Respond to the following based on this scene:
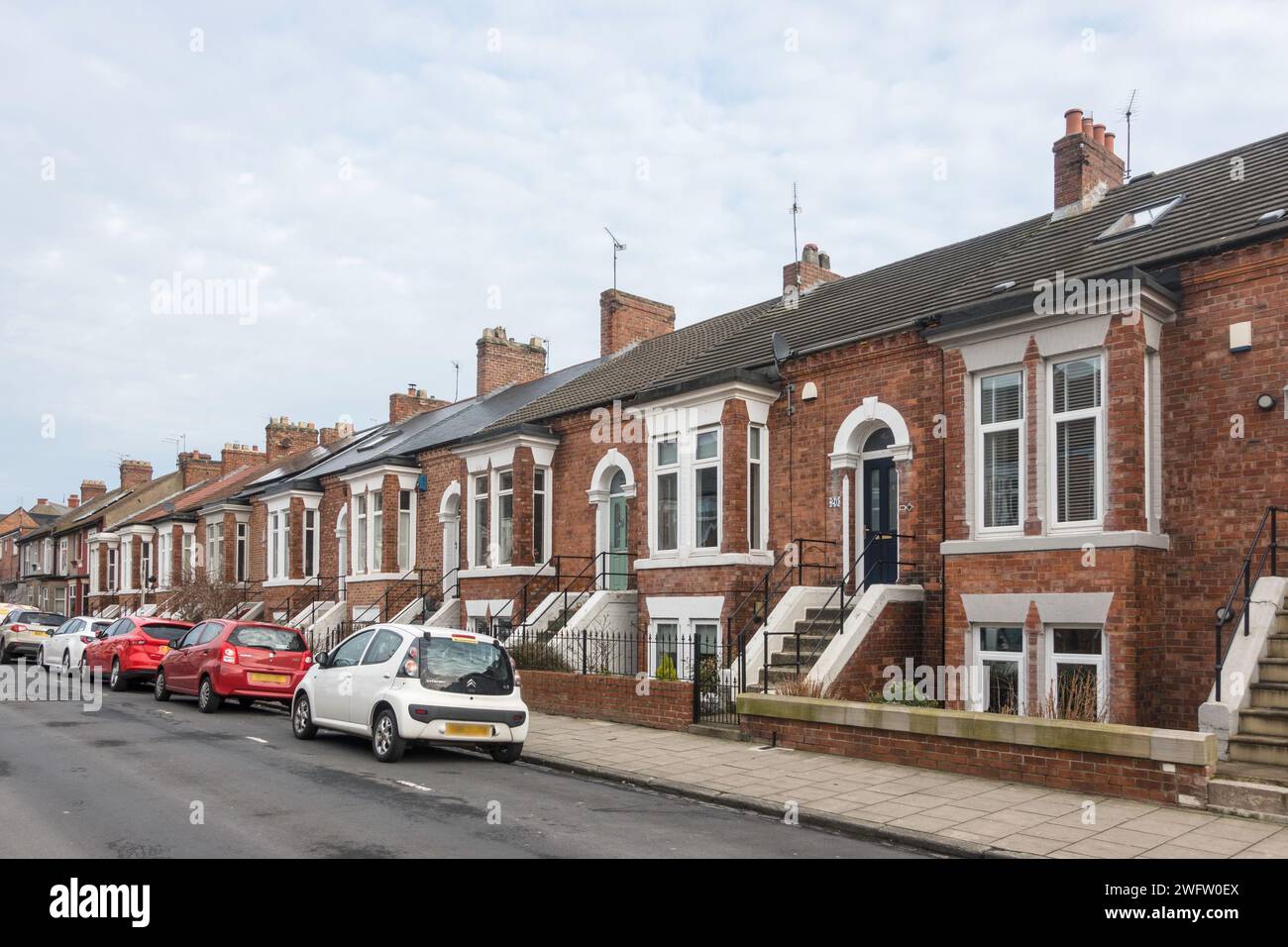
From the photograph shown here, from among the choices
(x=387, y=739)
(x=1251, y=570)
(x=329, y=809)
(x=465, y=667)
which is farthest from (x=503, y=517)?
(x=1251, y=570)

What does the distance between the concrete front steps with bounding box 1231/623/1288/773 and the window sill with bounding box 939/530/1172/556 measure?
1.77m

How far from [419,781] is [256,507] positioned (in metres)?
27.1

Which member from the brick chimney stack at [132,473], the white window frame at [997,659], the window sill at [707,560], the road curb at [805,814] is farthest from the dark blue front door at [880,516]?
the brick chimney stack at [132,473]

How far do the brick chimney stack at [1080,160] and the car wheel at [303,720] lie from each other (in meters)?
13.8

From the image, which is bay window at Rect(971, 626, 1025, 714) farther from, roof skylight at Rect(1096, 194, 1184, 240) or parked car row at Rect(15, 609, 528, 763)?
roof skylight at Rect(1096, 194, 1184, 240)

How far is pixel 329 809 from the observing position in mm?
8781

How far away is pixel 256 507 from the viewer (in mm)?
35219

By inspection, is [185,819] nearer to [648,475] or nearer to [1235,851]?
[1235,851]

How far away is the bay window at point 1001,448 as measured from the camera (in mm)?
13016

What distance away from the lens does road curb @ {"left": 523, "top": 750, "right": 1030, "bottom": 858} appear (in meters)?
7.95

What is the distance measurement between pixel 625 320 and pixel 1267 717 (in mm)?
21405

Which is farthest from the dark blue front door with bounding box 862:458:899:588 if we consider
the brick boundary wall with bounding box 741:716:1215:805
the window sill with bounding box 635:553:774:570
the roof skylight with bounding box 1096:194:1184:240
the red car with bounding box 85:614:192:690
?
the red car with bounding box 85:614:192:690

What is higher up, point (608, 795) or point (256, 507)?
point (256, 507)
